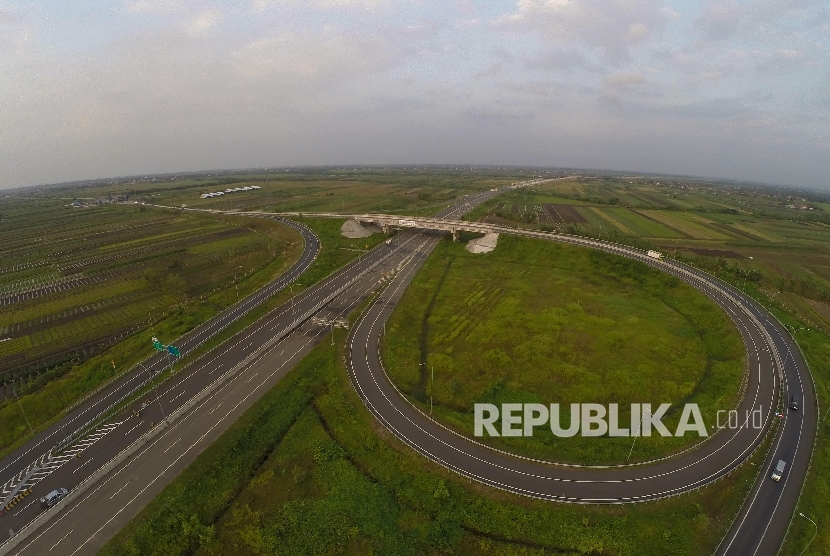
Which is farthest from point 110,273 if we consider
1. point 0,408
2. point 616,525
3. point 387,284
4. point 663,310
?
point 663,310

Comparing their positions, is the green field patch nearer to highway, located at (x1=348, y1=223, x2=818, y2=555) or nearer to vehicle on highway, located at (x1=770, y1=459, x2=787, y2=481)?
highway, located at (x1=348, y1=223, x2=818, y2=555)

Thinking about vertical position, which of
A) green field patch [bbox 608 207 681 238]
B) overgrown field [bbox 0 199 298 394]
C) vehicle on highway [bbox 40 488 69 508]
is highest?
green field patch [bbox 608 207 681 238]

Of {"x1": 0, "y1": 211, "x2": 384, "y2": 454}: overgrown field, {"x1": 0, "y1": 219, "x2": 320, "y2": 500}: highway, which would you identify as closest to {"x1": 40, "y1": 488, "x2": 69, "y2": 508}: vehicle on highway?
{"x1": 0, "y1": 219, "x2": 320, "y2": 500}: highway

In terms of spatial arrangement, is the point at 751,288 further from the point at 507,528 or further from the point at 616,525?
the point at 507,528

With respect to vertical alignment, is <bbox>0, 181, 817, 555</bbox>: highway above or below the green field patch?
below

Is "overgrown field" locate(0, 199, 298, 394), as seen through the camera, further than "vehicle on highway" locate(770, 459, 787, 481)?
Yes

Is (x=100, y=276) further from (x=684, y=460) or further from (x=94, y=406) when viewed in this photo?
(x=684, y=460)

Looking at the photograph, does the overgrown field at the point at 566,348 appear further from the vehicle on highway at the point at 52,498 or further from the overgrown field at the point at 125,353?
the vehicle on highway at the point at 52,498
